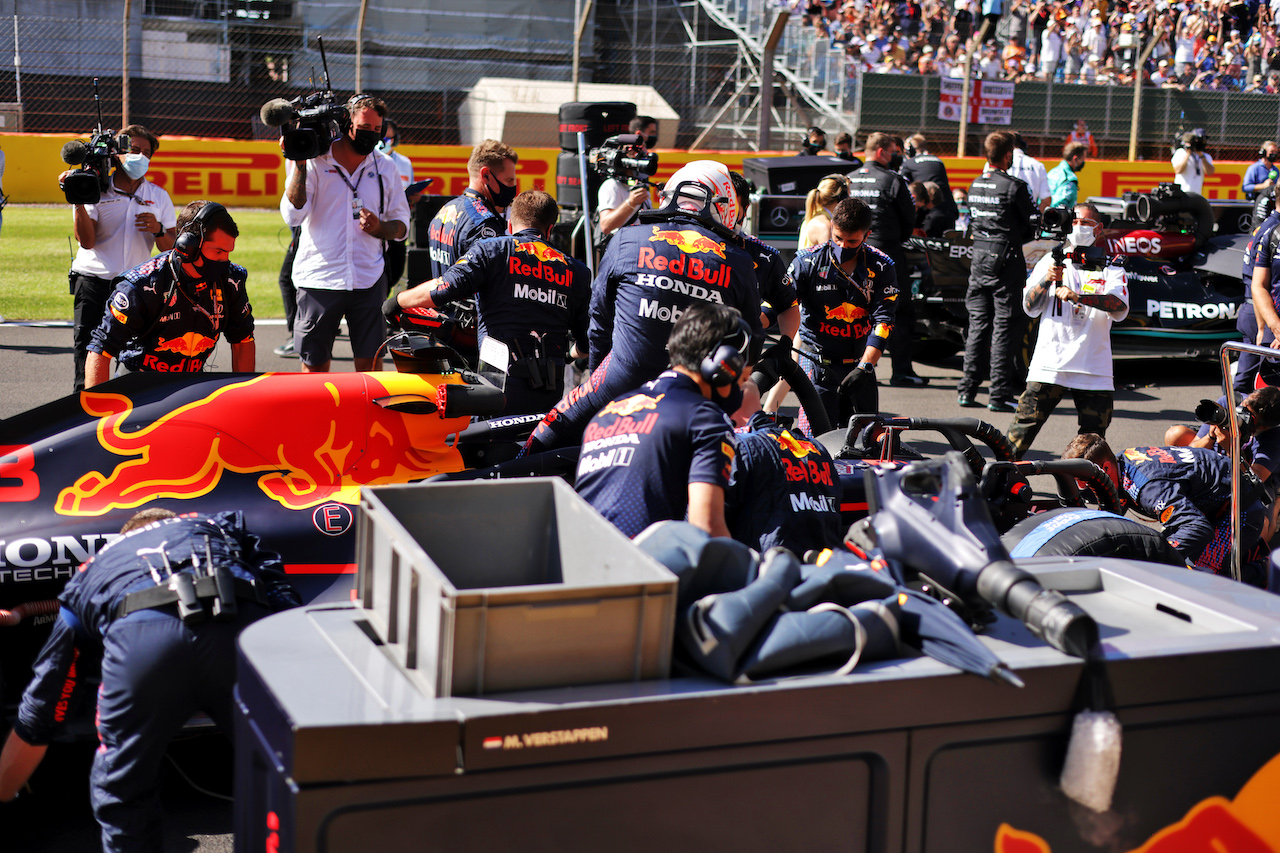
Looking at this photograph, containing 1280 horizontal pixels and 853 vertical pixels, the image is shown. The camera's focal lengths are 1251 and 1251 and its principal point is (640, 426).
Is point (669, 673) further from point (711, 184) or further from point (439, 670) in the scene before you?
point (711, 184)

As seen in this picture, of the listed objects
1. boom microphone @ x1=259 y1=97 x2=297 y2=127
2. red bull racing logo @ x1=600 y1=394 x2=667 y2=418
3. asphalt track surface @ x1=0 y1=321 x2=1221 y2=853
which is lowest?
asphalt track surface @ x1=0 y1=321 x2=1221 y2=853

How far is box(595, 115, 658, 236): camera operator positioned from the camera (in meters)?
6.62

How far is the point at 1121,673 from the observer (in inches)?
92.0

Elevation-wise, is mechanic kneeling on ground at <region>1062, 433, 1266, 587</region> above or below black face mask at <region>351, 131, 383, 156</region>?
below

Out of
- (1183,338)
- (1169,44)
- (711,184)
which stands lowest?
(1183,338)

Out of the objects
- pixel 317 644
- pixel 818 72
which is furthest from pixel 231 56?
pixel 317 644

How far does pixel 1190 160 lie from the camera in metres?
15.6

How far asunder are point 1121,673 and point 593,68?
1927 centimetres

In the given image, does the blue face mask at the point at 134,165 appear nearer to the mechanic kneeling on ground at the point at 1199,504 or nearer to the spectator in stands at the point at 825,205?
the spectator in stands at the point at 825,205

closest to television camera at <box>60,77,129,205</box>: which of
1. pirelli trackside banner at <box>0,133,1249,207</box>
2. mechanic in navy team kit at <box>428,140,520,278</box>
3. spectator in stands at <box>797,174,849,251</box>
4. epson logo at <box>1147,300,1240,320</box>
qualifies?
mechanic in navy team kit at <box>428,140,520,278</box>

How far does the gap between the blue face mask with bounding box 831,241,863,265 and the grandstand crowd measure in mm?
17444

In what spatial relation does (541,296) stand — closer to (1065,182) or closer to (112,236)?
(112,236)

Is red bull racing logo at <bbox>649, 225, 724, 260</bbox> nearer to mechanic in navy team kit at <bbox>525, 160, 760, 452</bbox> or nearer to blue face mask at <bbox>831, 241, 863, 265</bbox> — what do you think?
mechanic in navy team kit at <bbox>525, 160, 760, 452</bbox>

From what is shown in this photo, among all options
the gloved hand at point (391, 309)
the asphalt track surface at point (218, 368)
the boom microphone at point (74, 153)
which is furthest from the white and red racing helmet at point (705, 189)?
the boom microphone at point (74, 153)
